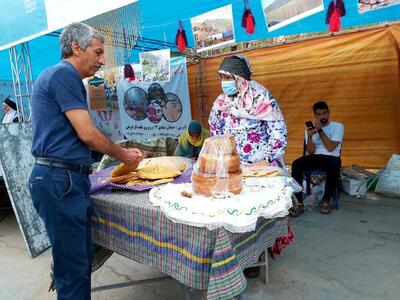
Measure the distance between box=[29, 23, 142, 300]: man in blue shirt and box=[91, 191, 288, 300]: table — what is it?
0.53 feet

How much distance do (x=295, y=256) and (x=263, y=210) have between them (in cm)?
166

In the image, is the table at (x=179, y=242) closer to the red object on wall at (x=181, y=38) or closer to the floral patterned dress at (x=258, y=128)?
the floral patterned dress at (x=258, y=128)

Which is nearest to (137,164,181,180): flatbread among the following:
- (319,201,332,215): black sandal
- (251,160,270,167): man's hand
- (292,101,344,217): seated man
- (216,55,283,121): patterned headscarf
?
(251,160,270,167): man's hand

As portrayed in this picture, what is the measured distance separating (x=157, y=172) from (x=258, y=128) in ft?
2.53

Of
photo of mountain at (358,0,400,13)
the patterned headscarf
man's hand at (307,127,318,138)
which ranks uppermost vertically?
photo of mountain at (358,0,400,13)

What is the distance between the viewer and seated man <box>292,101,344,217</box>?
3.94 meters

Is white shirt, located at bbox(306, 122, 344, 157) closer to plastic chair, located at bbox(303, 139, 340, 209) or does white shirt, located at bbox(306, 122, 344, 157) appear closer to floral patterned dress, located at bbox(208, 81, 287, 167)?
plastic chair, located at bbox(303, 139, 340, 209)

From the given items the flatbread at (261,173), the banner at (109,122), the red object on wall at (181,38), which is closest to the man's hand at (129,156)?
the flatbread at (261,173)

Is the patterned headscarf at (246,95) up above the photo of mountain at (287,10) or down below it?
below

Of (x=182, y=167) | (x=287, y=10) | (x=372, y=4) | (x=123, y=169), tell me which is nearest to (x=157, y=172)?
(x=123, y=169)

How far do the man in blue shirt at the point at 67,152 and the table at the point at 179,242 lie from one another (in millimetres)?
160

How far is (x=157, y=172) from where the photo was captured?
1.96 metres

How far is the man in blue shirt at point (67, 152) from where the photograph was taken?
153cm

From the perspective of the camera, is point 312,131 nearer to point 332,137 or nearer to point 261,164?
point 332,137
